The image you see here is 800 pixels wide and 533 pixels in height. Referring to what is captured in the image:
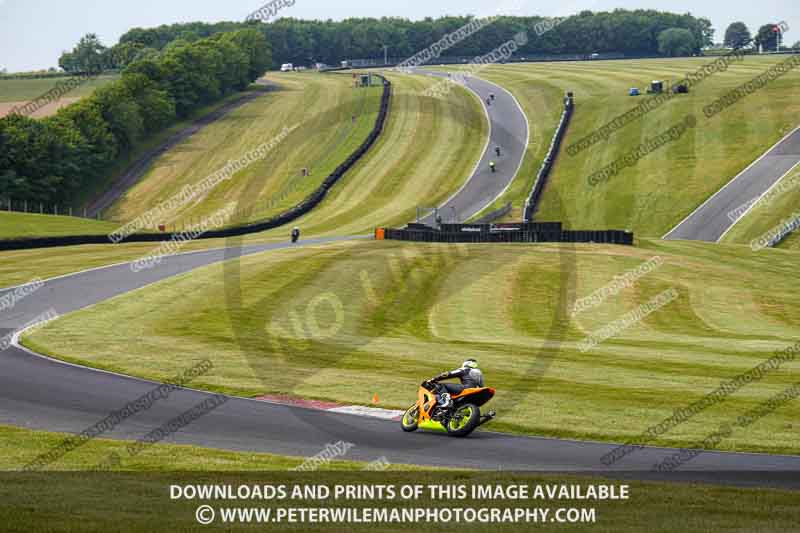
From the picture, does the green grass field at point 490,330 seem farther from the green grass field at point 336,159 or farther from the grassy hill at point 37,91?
the grassy hill at point 37,91

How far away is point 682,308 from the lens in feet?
152

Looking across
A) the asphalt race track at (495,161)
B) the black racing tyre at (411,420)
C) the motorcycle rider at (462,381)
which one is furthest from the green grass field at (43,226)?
the motorcycle rider at (462,381)

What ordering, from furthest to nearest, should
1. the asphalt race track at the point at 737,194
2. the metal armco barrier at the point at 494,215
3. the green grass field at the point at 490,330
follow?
the metal armco barrier at the point at 494,215 < the asphalt race track at the point at 737,194 < the green grass field at the point at 490,330

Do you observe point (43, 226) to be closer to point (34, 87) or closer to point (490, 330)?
point (490, 330)

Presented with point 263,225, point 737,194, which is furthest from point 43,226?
point 737,194

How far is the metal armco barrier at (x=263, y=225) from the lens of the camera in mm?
59719

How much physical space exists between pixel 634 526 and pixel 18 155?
307ft

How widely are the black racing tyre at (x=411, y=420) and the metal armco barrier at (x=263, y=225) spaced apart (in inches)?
1634

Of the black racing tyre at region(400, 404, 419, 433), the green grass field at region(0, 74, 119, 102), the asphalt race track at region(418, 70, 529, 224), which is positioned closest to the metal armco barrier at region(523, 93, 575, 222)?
the asphalt race track at region(418, 70, 529, 224)

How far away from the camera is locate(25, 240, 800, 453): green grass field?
25969mm

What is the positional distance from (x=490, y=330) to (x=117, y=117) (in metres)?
84.8

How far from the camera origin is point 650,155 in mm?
92625

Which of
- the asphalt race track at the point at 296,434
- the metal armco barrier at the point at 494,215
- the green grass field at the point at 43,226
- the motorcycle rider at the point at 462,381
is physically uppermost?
the motorcycle rider at the point at 462,381

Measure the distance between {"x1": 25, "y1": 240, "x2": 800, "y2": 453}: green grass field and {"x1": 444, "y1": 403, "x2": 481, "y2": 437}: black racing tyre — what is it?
1.47 metres
